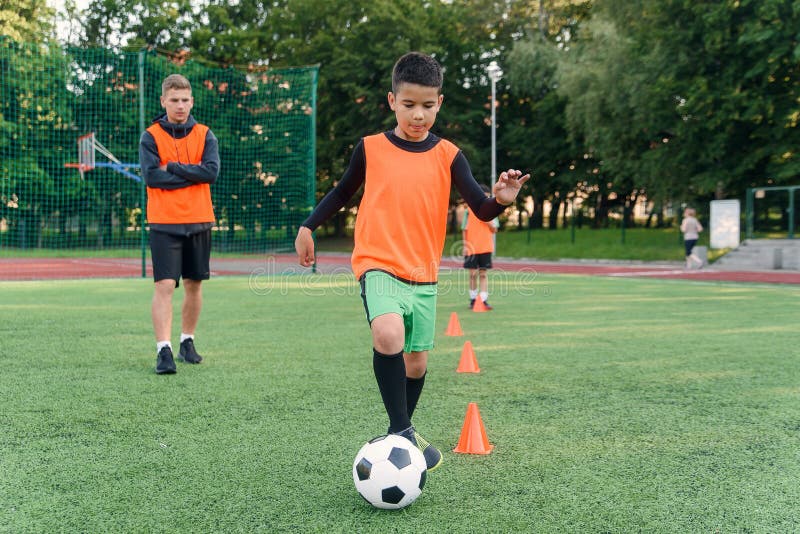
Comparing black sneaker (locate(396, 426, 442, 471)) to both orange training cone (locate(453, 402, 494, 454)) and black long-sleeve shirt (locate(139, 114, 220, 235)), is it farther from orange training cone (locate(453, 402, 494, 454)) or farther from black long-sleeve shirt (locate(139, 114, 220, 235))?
black long-sleeve shirt (locate(139, 114, 220, 235))

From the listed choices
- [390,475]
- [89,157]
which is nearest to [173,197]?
[390,475]

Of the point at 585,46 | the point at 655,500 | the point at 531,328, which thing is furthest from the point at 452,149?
the point at 585,46

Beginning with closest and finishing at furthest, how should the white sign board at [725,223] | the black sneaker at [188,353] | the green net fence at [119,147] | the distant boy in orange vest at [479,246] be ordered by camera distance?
the black sneaker at [188,353] → the distant boy in orange vest at [479,246] → the green net fence at [119,147] → the white sign board at [725,223]

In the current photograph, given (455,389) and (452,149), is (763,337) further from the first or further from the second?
(452,149)

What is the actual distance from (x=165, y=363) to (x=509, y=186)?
3.35 m

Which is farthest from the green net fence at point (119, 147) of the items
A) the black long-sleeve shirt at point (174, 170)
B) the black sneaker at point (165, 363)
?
the black sneaker at point (165, 363)

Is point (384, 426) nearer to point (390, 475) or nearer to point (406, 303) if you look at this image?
point (406, 303)

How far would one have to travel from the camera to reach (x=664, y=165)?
28.3m

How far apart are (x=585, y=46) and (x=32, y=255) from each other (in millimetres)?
24541

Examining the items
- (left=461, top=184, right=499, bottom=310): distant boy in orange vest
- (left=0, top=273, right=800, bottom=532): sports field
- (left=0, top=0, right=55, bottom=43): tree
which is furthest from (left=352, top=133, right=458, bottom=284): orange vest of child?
(left=0, top=0, right=55, bottom=43): tree

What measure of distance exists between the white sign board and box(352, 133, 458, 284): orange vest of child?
72.5ft

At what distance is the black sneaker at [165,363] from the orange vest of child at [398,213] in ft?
8.61

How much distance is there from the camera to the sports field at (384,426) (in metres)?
2.73

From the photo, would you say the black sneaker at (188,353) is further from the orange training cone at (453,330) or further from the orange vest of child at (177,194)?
the orange training cone at (453,330)
